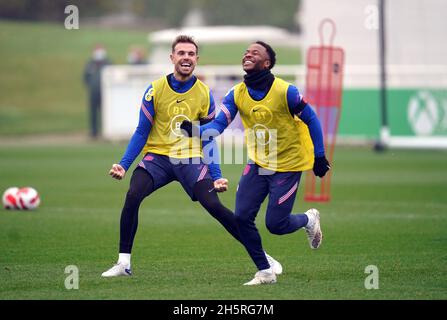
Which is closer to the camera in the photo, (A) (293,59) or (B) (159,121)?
(B) (159,121)

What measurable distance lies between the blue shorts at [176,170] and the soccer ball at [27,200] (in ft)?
20.8

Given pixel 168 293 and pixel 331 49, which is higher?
pixel 331 49

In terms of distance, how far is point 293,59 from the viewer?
54219 mm

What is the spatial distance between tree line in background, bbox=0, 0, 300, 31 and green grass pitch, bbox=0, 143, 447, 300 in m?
40.3

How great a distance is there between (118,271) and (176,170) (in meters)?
1.11

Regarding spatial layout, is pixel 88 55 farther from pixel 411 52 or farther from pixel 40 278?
pixel 40 278

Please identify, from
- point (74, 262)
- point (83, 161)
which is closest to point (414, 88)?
point (83, 161)

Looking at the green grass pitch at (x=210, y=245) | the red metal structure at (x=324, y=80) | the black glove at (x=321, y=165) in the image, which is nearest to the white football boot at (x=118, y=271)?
the green grass pitch at (x=210, y=245)

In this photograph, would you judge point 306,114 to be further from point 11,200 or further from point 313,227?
point 11,200

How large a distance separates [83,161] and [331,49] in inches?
440

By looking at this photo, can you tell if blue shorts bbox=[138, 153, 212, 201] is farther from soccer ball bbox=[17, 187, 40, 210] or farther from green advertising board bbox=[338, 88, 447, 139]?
green advertising board bbox=[338, 88, 447, 139]

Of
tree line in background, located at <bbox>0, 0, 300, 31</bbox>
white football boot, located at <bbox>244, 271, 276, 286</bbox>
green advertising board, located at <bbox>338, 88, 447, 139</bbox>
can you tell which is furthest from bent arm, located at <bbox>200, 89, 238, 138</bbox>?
tree line in background, located at <bbox>0, 0, 300, 31</bbox>

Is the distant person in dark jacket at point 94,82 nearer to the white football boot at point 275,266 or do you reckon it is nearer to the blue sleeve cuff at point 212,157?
the blue sleeve cuff at point 212,157

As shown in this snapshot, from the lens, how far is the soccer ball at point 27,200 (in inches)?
659
